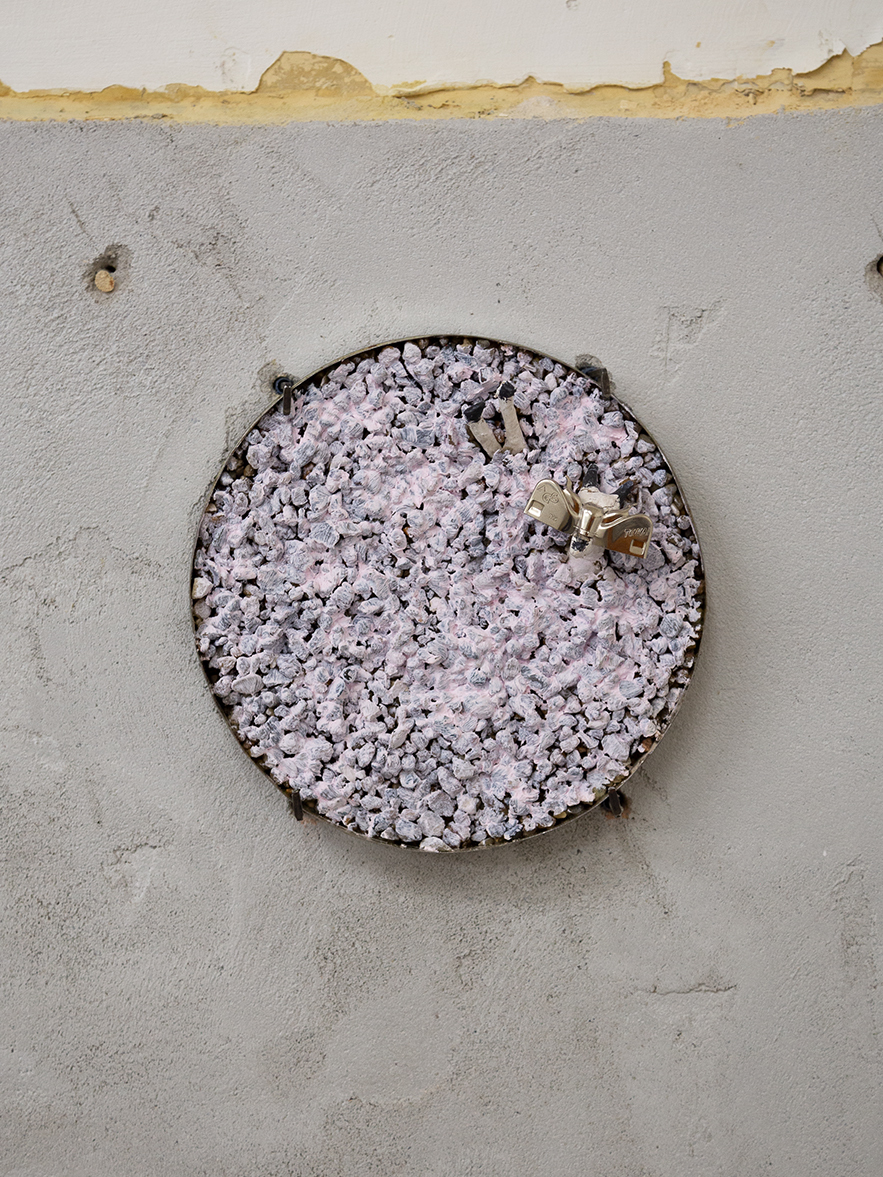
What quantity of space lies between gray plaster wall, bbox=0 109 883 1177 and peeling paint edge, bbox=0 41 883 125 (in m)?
0.03

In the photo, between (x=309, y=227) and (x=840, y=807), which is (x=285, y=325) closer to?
(x=309, y=227)

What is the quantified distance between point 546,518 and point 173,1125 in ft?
3.60

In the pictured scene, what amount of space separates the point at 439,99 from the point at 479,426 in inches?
20.6

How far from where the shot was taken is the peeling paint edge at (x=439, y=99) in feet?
3.75

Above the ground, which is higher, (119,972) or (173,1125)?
(119,972)

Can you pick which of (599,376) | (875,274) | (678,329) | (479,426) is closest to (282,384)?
(479,426)

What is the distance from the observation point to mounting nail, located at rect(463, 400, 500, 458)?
1.07 metres

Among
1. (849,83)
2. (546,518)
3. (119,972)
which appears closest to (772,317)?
(849,83)

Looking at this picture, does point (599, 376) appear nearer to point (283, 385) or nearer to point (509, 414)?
point (509, 414)

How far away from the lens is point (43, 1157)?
3.92ft

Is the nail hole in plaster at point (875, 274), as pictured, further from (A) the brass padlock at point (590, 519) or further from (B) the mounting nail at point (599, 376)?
(A) the brass padlock at point (590, 519)

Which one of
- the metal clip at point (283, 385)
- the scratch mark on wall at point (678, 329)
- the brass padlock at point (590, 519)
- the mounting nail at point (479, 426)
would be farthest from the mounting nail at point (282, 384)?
the scratch mark on wall at point (678, 329)

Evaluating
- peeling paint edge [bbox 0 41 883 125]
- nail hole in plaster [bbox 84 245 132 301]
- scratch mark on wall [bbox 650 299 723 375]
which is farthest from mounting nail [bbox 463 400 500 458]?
nail hole in plaster [bbox 84 245 132 301]

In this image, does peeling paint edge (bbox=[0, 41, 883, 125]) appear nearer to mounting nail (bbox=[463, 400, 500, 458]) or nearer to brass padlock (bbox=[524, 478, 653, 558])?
mounting nail (bbox=[463, 400, 500, 458])
